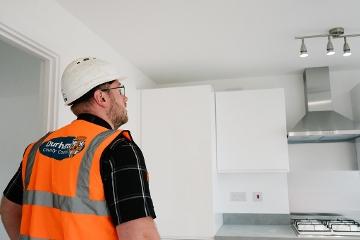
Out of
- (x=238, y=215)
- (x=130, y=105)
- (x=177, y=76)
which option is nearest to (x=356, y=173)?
(x=238, y=215)

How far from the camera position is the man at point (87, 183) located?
87 centimetres

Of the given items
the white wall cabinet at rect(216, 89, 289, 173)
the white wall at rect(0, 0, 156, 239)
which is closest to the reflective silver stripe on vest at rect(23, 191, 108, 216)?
the white wall at rect(0, 0, 156, 239)

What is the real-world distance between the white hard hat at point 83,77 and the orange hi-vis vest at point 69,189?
0.11 metres

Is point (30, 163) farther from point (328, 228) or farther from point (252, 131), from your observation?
point (328, 228)

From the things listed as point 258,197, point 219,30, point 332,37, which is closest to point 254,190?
point 258,197

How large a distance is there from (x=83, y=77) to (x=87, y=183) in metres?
0.35

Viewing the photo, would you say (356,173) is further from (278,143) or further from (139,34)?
(139,34)

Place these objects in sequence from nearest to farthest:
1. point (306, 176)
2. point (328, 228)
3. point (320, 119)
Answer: point (328, 228) → point (320, 119) → point (306, 176)

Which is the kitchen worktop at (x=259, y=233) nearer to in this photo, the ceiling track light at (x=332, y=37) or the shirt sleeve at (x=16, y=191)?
the ceiling track light at (x=332, y=37)

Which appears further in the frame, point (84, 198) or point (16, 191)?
point (16, 191)

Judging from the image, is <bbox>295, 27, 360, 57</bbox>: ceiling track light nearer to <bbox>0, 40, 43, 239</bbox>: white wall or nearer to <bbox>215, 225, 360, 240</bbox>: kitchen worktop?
<bbox>215, 225, 360, 240</bbox>: kitchen worktop

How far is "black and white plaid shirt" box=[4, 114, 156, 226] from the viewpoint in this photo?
2.84ft

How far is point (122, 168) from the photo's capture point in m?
0.88

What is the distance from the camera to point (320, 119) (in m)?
3.17
